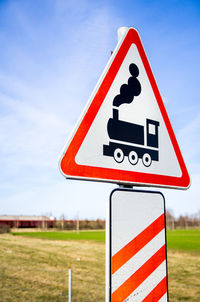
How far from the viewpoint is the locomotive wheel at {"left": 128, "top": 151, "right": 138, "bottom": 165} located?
5.15 ft

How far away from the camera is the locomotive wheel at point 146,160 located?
163 centimetres

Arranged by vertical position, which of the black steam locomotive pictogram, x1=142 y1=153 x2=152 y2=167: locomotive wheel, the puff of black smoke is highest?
the puff of black smoke

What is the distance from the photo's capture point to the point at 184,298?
36.8ft

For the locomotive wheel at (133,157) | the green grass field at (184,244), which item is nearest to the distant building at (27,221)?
the green grass field at (184,244)

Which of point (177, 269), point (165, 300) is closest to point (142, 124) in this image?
point (165, 300)

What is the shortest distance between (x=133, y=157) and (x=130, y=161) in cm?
3

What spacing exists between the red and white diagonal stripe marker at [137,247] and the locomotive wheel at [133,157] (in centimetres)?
15

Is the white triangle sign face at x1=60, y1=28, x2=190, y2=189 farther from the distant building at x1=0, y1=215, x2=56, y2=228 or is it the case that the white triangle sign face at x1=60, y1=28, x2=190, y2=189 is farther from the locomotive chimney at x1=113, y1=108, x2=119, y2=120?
the distant building at x1=0, y1=215, x2=56, y2=228

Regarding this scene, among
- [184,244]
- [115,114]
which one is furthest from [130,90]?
[184,244]

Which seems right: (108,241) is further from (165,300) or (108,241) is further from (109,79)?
(109,79)

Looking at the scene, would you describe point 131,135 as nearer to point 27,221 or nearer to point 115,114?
point 115,114

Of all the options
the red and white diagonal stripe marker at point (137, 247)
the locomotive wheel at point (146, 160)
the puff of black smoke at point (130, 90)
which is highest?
the puff of black smoke at point (130, 90)

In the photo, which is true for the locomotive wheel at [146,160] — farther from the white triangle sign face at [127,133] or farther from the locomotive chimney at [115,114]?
the locomotive chimney at [115,114]

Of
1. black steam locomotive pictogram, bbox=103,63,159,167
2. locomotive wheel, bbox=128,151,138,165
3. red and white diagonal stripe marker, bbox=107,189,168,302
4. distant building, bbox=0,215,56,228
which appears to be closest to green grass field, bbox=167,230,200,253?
red and white diagonal stripe marker, bbox=107,189,168,302
